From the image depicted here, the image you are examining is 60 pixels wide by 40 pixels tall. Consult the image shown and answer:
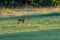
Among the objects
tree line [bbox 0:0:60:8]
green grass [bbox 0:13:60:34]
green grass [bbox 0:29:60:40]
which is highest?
green grass [bbox 0:29:60:40]

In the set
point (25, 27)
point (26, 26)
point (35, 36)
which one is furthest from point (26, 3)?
point (35, 36)

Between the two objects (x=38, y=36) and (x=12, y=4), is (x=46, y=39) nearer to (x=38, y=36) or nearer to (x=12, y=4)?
(x=38, y=36)

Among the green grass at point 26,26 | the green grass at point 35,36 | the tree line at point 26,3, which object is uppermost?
the green grass at point 35,36

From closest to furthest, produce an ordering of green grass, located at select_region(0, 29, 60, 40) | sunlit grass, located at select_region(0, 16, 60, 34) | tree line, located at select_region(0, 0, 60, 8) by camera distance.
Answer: green grass, located at select_region(0, 29, 60, 40), sunlit grass, located at select_region(0, 16, 60, 34), tree line, located at select_region(0, 0, 60, 8)

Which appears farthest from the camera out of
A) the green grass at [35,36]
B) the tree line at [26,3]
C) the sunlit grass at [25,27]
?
the tree line at [26,3]

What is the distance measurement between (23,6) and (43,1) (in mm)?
2678

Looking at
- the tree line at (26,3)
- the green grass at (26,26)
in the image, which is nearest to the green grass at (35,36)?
the green grass at (26,26)

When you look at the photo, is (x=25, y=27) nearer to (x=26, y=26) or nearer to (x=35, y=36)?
(x=26, y=26)

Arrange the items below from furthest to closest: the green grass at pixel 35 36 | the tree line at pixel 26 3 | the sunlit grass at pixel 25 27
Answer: the tree line at pixel 26 3, the sunlit grass at pixel 25 27, the green grass at pixel 35 36

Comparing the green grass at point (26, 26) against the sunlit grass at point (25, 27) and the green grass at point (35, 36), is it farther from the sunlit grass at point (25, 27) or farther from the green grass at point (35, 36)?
the green grass at point (35, 36)

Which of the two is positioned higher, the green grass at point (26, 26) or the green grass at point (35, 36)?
the green grass at point (35, 36)

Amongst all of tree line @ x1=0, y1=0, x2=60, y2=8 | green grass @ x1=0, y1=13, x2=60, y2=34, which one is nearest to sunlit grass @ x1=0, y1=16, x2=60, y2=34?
green grass @ x1=0, y1=13, x2=60, y2=34

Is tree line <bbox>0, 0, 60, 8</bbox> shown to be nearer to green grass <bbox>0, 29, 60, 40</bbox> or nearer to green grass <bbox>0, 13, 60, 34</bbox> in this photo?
green grass <bbox>0, 13, 60, 34</bbox>

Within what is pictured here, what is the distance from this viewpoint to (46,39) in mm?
13750
